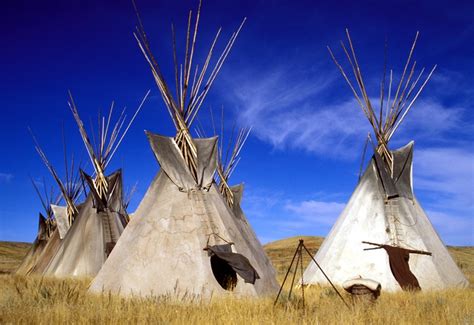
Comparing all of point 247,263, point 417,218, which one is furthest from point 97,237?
point 417,218

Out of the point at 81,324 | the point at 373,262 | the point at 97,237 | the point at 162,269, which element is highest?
the point at 97,237

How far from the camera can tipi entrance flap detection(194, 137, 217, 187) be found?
8.99 metres

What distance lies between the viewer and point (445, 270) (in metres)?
10.4

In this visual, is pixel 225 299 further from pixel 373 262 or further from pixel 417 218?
pixel 417 218

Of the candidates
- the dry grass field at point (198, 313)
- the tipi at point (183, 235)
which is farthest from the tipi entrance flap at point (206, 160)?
the dry grass field at point (198, 313)

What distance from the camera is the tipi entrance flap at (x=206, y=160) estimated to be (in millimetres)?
8992

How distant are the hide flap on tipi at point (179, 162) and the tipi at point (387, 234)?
3.90 m

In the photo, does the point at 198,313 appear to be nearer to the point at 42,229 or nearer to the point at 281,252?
the point at 42,229

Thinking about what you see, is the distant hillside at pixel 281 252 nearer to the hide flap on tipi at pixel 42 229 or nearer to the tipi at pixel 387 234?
the hide flap on tipi at pixel 42 229

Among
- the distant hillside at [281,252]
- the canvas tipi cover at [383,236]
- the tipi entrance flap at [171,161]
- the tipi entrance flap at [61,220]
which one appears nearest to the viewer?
the tipi entrance flap at [171,161]

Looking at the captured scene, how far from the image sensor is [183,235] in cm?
805

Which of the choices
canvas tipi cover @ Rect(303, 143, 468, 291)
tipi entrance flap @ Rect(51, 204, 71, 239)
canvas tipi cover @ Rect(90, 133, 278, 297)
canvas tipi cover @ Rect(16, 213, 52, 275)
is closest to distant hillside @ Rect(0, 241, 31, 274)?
canvas tipi cover @ Rect(16, 213, 52, 275)

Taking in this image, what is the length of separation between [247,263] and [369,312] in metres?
2.47

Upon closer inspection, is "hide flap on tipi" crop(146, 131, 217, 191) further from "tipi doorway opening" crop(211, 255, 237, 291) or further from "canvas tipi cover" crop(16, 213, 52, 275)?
"canvas tipi cover" crop(16, 213, 52, 275)
